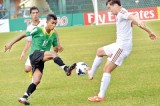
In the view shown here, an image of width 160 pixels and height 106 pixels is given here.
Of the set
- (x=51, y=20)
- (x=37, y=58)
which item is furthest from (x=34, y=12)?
(x=37, y=58)

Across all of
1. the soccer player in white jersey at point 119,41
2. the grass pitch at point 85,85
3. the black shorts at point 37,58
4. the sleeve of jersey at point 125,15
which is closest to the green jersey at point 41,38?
the black shorts at point 37,58

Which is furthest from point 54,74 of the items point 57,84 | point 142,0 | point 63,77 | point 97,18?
point 142,0

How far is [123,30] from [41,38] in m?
1.65

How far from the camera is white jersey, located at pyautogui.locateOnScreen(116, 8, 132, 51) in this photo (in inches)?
418

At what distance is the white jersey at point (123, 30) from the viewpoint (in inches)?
418

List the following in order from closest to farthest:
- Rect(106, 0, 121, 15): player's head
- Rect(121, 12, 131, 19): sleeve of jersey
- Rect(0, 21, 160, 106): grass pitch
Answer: Rect(121, 12, 131, 19): sleeve of jersey, Rect(106, 0, 121, 15): player's head, Rect(0, 21, 160, 106): grass pitch

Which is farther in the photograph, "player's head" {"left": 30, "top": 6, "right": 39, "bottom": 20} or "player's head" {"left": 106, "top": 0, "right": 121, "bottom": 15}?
"player's head" {"left": 30, "top": 6, "right": 39, "bottom": 20}

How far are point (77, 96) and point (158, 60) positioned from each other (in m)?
7.27

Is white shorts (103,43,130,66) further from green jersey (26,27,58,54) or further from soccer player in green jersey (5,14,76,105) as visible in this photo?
green jersey (26,27,58,54)

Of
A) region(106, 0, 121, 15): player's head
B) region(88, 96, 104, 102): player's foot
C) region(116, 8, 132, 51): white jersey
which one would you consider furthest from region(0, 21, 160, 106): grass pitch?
region(106, 0, 121, 15): player's head

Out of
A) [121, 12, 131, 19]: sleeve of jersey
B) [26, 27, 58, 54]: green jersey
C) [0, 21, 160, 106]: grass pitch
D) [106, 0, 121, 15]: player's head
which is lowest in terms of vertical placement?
[0, 21, 160, 106]: grass pitch

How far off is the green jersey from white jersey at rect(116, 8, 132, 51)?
4.48ft

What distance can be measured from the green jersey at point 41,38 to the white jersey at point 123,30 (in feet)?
4.48

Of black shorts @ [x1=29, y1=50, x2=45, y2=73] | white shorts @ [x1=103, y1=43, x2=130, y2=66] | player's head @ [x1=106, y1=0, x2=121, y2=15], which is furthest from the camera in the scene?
white shorts @ [x1=103, y1=43, x2=130, y2=66]
